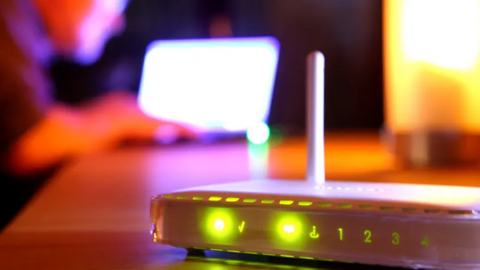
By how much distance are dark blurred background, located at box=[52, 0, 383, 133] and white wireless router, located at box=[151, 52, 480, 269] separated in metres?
1.47

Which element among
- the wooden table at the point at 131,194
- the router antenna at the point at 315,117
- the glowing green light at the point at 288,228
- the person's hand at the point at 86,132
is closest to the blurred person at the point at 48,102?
the person's hand at the point at 86,132

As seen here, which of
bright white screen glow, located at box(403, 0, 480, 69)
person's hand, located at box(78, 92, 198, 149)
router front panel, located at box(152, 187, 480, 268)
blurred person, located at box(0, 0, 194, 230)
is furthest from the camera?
person's hand, located at box(78, 92, 198, 149)

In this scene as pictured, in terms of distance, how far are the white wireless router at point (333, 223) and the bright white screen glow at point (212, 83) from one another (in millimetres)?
1174

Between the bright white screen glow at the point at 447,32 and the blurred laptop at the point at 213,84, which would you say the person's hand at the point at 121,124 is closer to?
the blurred laptop at the point at 213,84

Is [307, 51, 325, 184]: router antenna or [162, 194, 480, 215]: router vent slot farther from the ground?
[307, 51, 325, 184]: router antenna

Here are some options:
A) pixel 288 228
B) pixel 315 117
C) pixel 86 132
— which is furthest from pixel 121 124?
pixel 288 228

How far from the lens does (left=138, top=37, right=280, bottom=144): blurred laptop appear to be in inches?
58.7

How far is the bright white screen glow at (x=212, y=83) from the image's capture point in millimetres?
1492

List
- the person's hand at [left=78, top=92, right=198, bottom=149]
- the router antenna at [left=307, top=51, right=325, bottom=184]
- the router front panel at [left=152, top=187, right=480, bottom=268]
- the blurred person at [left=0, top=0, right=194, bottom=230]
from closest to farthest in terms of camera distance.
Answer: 1. the router front panel at [left=152, top=187, right=480, bottom=268]
2. the router antenna at [left=307, top=51, right=325, bottom=184]
3. the blurred person at [left=0, top=0, right=194, bottom=230]
4. the person's hand at [left=78, top=92, right=198, bottom=149]

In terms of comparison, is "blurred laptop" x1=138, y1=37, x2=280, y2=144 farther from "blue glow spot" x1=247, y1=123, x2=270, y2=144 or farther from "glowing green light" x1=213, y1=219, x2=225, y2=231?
"glowing green light" x1=213, y1=219, x2=225, y2=231

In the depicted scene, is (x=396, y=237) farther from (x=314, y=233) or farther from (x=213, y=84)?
(x=213, y=84)

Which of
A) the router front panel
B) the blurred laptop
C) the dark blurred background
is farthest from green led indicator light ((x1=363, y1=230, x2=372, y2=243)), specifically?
the dark blurred background

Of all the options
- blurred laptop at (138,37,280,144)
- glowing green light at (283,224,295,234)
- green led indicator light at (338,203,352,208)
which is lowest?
glowing green light at (283,224,295,234)

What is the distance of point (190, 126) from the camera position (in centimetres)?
150
